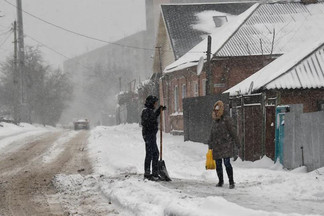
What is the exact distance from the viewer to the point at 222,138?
9680mm

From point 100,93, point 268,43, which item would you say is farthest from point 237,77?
point 100,93

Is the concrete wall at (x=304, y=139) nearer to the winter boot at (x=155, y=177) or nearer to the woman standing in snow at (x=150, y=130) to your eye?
the winter boot at (x=155, y=177)

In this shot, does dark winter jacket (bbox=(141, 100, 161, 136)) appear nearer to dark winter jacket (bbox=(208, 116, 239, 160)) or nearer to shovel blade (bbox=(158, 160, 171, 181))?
shovel blade (bbox=(158, 160, 171, 181))

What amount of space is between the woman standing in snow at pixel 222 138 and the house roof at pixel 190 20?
24999 millimetres

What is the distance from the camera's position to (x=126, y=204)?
7727 mm

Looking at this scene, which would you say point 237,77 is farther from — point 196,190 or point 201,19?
point 196,190

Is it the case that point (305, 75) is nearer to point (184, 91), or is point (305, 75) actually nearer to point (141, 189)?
point (141, 189)

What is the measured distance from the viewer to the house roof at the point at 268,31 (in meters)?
25.9

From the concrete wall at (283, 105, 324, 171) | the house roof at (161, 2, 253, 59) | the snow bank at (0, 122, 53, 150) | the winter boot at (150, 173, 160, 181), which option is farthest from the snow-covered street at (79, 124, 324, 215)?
the house roof at (161, 2, 253, 59)

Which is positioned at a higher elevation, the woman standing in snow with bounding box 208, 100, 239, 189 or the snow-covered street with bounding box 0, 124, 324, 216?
the woman standing in snow with bounding box 208, 100, 239, 189

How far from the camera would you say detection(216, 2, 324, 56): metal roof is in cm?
2589

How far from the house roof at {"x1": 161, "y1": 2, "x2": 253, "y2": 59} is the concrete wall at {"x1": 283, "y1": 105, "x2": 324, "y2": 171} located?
2243 cm

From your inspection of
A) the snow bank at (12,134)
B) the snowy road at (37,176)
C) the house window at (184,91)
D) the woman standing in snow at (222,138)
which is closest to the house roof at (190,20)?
the house window at (184,91)

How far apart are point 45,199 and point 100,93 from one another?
3861 inches
